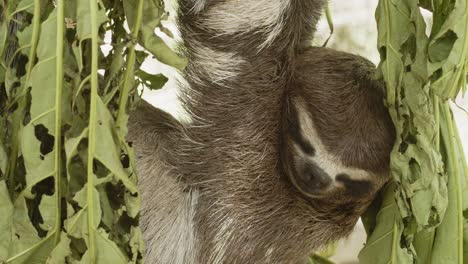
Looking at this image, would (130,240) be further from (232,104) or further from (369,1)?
(369,1)

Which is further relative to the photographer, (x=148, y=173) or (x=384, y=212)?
(x=148, y=173)

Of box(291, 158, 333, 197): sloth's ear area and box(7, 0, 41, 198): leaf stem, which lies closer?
box(7, 0, 41, 198): leaf stem

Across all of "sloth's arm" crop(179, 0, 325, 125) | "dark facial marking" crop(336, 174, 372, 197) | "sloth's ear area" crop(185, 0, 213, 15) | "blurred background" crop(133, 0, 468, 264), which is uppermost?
"sloth's ear area" crop(185, 0, 213, 15)

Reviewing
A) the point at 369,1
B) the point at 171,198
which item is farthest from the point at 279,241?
the point at 369,1

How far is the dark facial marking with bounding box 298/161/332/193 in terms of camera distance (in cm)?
166

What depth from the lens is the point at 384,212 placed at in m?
1.57

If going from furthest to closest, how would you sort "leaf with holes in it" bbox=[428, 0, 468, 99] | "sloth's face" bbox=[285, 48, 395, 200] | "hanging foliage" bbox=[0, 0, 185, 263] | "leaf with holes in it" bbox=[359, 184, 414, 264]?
"sloth's face" bbox=[285, 48, 395, 200], "leaf with holes in it" bbox=[359, 184, 414, 264], "leaf with holes in it" bbox=[428, 0, 468, 99], "hanging foliage" bbox=[0, 0, 185, 263]

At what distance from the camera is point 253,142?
1763 mm

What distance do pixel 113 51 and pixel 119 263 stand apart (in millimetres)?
407

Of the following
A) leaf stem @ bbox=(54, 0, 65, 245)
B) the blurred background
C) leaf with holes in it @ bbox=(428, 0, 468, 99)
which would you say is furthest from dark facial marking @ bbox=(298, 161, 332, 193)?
the blurred background

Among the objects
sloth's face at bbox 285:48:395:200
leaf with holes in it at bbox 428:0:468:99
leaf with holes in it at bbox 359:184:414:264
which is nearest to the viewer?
leaf with holes in it at bbox 428:0:468:99

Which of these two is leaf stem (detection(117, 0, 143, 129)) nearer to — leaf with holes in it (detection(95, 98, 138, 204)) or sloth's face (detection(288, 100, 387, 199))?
leaf with holes in it (detection(95, 98, 138, 204))

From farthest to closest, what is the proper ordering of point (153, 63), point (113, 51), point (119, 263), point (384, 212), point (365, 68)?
point (153, 63)
point (365, 68)
point (384, 212)
point (113, 51)
point (119, 263)

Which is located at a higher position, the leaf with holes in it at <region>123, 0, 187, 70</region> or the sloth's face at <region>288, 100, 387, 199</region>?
the leaf with holes in it at <region>123, 0, 187, 70</region>
